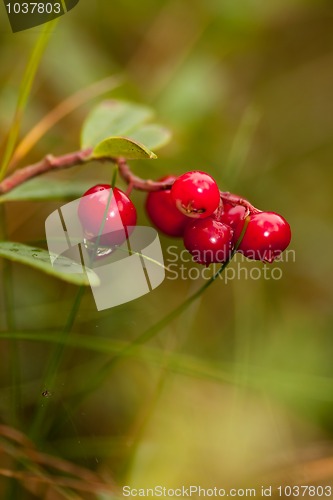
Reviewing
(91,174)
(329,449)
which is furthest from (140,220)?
(329,449)

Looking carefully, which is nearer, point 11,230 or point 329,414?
point 329,414

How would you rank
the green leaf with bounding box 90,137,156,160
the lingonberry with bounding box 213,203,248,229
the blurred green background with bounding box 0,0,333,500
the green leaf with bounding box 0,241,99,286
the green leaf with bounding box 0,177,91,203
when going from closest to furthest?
the green leaf with bounding box 0,241,99,286
the green leaf with bounding box 90,137,156,160
the lingonberry with bounding box 213,203,248,229
the green leaf with bounding box 0,177,91,203
the blurred green background with bounding box 0,0,333,500

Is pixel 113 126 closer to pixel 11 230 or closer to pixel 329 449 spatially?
pixel 11 230

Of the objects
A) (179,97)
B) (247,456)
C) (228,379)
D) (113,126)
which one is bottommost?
(247,456)

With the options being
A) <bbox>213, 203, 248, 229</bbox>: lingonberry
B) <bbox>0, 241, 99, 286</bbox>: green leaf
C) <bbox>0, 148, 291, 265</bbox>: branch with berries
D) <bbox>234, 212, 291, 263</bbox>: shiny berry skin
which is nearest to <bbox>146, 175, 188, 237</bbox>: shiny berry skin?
<bbox>0, 148, 291, 265</bbox>: branch with berries

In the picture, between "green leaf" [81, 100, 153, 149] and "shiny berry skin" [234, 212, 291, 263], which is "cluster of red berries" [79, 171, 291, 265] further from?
"green leaf" [81, 100, 153, 149]

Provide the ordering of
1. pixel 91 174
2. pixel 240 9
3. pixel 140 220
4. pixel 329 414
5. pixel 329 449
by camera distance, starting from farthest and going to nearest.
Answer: pixel 240 9, pixel 91 174, pixel 140 220, pixel 329 414, pixel 329 449
